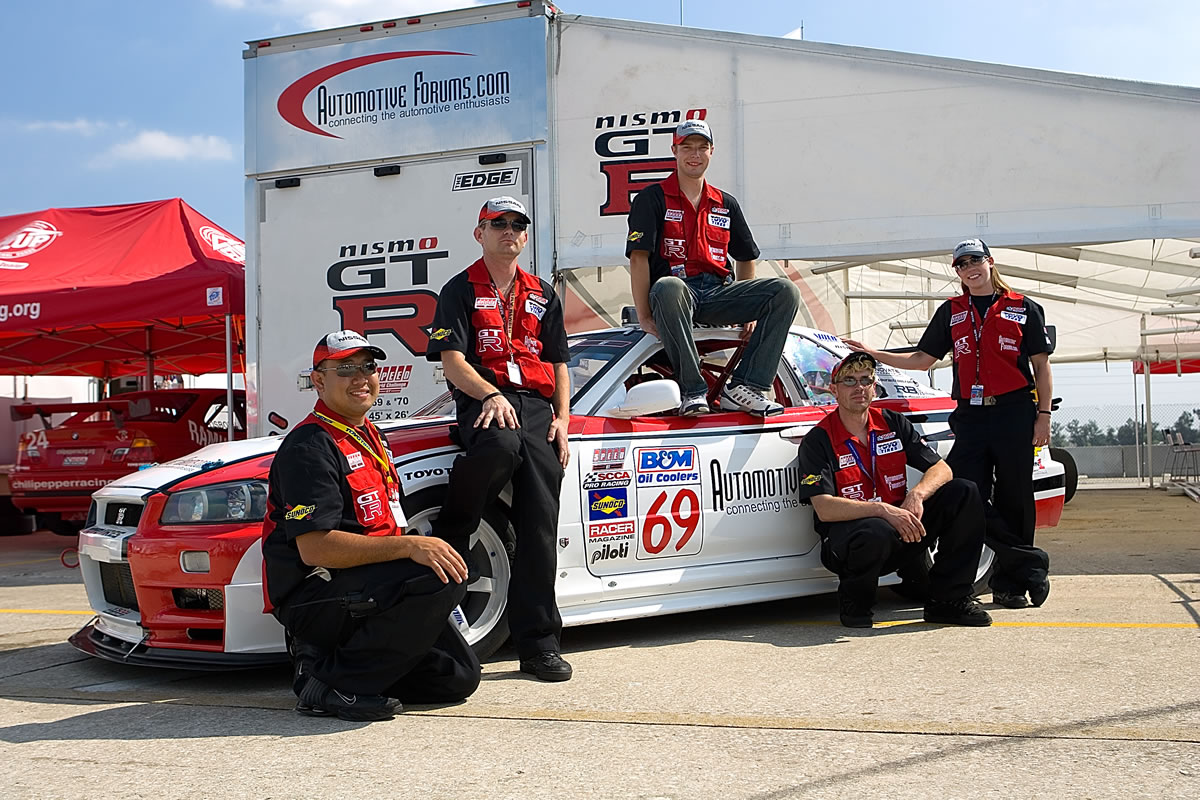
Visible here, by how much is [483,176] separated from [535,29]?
3.60 ft

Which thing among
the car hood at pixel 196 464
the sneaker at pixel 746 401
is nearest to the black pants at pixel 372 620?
the car hood at pixel 196 464

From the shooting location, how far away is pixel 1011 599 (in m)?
5.58

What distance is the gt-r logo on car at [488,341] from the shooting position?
4.42m

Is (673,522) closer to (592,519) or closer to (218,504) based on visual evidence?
(592,519)

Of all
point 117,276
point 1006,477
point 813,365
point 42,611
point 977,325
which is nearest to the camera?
point 1006,477

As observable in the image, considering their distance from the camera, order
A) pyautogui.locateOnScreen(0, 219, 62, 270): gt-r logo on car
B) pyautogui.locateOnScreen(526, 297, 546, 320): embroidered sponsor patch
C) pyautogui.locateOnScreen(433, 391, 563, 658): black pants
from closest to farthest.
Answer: pyautogui.locateOnScreen(433, 391, 563, 658): black pants < pyautogui.locateOnScreen(526, 297, 546, 320): embroidered sponsor patch < pyautogui.locateOnScreen(0, 219, 62, 270): gt-r logo on car

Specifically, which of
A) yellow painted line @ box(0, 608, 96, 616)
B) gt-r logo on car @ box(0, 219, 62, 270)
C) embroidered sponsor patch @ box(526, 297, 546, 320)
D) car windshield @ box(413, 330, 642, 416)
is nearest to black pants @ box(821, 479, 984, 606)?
car windshield @ box(413, 330, 642, 416)

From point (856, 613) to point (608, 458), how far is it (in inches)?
55.1

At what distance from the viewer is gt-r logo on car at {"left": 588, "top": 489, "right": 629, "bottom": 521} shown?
475 cm

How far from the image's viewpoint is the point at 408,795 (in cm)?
285

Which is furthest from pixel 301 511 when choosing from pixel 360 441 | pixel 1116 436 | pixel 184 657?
pixel 1116 436

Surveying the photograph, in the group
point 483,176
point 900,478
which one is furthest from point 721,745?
point 483,176

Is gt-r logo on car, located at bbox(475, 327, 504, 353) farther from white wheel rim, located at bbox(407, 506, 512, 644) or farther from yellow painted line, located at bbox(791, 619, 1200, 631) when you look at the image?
yellow painted line, located at bbox(791, 619, 1200, 631)

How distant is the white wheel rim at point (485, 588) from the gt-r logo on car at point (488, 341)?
2.21 ft
